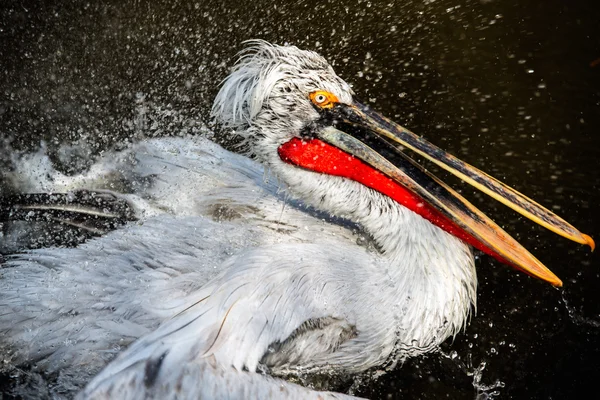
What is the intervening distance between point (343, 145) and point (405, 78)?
1.94 m

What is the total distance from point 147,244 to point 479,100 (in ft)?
7.93

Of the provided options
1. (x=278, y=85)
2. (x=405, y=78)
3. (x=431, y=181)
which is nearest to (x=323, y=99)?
(x=278, y=85)

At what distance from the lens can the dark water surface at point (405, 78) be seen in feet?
11.4

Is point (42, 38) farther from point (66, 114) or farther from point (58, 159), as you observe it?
point (58, 159)

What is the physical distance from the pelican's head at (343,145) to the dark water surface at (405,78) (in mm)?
894

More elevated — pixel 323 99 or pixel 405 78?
pixel 323 99

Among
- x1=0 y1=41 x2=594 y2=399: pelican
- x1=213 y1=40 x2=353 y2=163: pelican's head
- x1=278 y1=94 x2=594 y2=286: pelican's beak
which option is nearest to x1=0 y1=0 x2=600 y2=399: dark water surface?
x1=278 y1=94 x2=594 y2=286: pelican's beak

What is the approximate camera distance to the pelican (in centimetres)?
216

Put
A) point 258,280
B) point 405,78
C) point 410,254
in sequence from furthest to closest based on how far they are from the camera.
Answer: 1. point 405,78
2. point 410,254
3. point 258,280

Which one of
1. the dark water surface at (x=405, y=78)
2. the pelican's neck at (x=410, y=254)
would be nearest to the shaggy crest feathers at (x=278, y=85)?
the pelican's neck at (x=410, y=254)

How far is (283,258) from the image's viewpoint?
225 centimetres

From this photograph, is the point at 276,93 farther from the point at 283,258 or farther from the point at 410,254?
the point at 410,254

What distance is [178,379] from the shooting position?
193cm

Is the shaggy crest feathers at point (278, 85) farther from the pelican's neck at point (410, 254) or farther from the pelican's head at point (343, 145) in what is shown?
the pelican's neck at point (410, 254)
